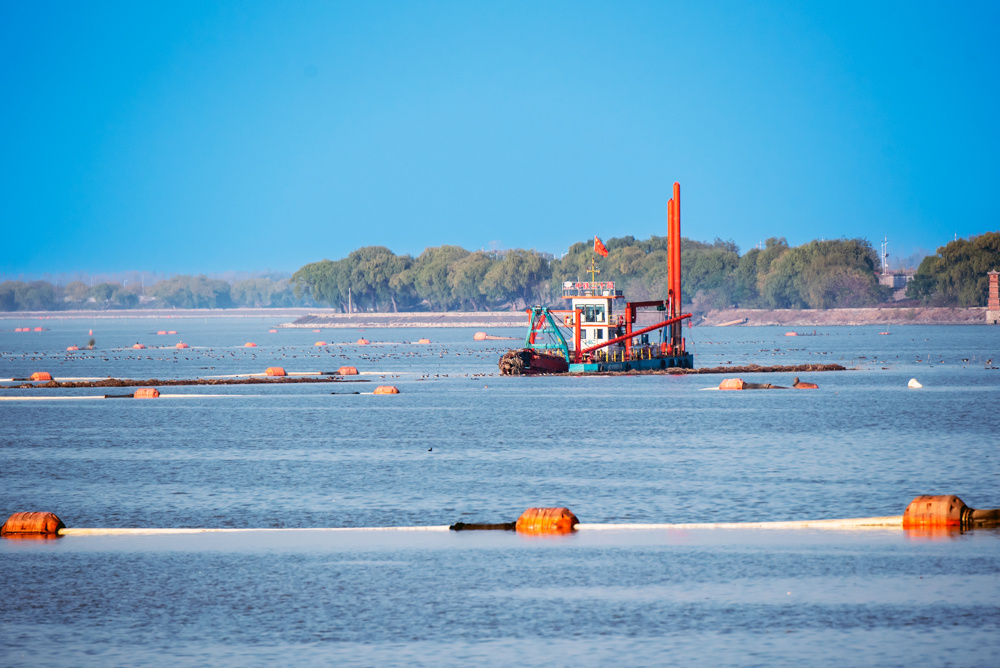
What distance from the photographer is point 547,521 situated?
3306 centimetres

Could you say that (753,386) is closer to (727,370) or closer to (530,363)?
(727,370)

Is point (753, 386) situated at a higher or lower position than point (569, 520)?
higher

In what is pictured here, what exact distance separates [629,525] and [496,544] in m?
4.37

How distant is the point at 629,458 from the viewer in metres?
51.8

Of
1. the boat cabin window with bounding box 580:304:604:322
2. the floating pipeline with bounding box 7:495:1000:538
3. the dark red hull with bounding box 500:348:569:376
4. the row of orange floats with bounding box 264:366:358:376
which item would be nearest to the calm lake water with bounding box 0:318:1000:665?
the floating pipeline with bounding box 7:495:1000:538

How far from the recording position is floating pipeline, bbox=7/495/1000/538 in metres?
32.0

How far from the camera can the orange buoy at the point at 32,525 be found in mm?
33812

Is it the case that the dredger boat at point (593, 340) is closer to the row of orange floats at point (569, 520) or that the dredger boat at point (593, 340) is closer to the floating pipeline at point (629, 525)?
the floating pipeline at point (629, 525)

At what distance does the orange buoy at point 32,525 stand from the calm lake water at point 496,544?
3.89 feet

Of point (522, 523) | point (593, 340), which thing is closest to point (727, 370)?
point (593, 340)

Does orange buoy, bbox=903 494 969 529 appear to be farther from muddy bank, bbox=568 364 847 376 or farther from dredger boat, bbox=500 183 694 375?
muddy bank, bbox=568 364 847 376

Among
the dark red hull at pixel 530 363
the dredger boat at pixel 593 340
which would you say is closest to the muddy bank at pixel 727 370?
the dredger boat at pixel 593 340

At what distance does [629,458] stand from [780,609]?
28.3 m

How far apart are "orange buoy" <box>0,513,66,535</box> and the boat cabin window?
269ft
